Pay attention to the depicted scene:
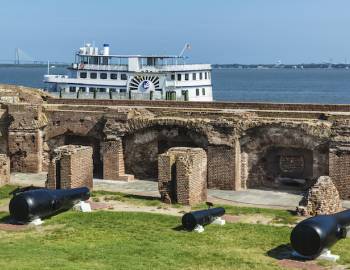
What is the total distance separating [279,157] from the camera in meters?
20.1

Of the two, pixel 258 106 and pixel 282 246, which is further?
pixel 258 106

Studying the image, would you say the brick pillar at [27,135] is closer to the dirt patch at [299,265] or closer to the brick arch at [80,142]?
the brick arch at [80,142]

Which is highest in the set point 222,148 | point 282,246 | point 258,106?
point 258,106

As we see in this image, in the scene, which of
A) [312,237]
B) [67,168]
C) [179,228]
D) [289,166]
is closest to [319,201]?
[179,228]

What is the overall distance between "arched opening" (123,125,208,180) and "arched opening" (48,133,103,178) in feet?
4.14

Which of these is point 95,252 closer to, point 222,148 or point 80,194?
point 80,194

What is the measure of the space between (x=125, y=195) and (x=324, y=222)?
792 cm

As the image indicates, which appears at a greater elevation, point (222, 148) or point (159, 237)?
point (222, 148)

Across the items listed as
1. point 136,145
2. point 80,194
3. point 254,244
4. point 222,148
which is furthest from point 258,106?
point 254,244

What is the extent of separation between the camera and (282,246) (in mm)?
13148

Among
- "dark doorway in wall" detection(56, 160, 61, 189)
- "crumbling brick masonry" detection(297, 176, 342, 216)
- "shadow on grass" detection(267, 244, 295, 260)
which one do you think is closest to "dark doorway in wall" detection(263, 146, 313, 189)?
"crumbling brick masonry" detection(297, 176, 342, 216)

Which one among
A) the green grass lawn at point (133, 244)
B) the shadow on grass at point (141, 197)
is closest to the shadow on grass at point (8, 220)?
the green grass lawn at point (133, 244)

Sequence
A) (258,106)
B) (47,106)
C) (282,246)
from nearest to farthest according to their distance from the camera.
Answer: (282,246) < (258,106) < (47,106)

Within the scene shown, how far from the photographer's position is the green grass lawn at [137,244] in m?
11.8
